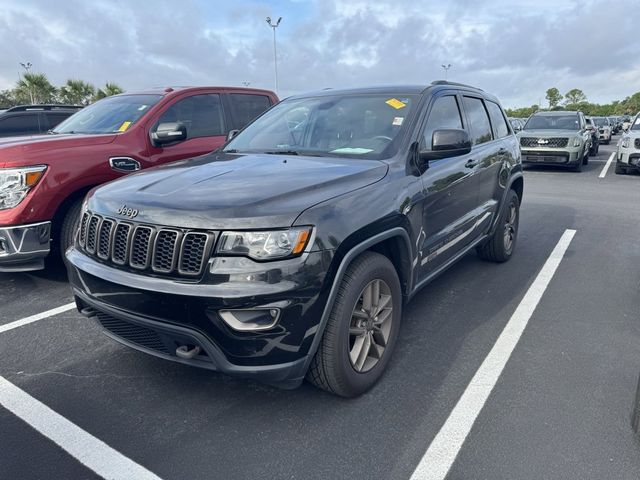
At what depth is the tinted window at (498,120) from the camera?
5039 millimetres

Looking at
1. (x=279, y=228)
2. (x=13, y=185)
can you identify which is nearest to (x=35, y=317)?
(x=13, y=185)

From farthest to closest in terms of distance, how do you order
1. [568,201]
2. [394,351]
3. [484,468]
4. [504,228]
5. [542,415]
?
[568,201], [504,228], [394,351], [542,415], [484,468]

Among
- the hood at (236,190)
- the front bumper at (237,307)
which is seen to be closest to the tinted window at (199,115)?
the hood at (236,190)

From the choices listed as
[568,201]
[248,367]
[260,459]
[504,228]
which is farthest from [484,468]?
[568,201]

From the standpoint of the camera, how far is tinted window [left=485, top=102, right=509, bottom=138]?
5.04 m

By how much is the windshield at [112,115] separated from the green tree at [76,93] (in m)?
33.2

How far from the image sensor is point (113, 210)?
8.71 feet

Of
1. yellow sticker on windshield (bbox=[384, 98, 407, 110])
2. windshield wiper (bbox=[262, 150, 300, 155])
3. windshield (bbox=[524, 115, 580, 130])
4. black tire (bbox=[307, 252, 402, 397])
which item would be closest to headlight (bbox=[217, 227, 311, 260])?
black tire (bbox=[307, 252, 402, 397])

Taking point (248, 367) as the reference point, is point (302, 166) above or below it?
above

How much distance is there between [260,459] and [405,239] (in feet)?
4.89

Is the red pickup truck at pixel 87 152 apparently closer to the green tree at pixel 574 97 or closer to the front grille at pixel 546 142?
the front grille at pixel 546 142

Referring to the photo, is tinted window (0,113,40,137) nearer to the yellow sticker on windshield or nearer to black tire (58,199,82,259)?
black tire (58,199,82,259)

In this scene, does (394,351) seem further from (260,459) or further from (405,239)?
(260,459)

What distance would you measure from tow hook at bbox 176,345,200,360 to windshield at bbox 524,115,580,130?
49.0 ft
